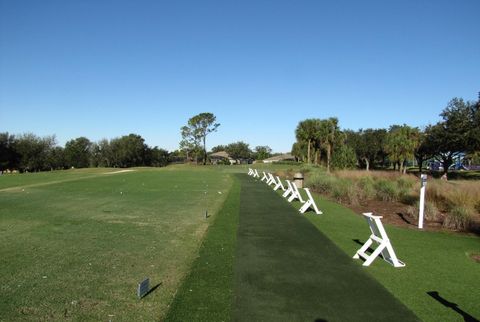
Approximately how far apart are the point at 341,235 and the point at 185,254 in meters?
4.27

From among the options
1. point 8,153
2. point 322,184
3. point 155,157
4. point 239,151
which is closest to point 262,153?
point 239,151

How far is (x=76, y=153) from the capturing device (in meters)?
95.7

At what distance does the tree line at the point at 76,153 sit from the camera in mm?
78062

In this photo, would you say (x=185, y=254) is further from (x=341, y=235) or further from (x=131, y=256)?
(x=341, y=235)

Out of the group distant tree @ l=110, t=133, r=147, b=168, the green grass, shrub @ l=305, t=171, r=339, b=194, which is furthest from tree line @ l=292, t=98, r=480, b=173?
distant tree @ l=110, t=133, r=147, b=168

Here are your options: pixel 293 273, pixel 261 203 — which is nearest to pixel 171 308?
pixel 293 273

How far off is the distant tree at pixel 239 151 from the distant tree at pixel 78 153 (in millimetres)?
75864

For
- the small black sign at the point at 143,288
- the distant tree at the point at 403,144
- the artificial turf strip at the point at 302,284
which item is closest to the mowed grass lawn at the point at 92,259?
the small black sign at the point at 143,288

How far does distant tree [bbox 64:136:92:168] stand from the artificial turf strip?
93.4 m

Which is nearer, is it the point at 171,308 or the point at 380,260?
the point at 171,308

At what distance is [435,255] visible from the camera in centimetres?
809

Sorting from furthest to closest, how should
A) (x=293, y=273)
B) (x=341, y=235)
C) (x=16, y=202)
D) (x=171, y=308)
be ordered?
(x=16, y=202), (x=341, y=235), (x=293, y=273), (x=171, y=308)

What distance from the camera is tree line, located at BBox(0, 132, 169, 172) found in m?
78.1

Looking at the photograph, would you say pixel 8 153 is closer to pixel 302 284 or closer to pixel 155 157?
pixel 155 157
